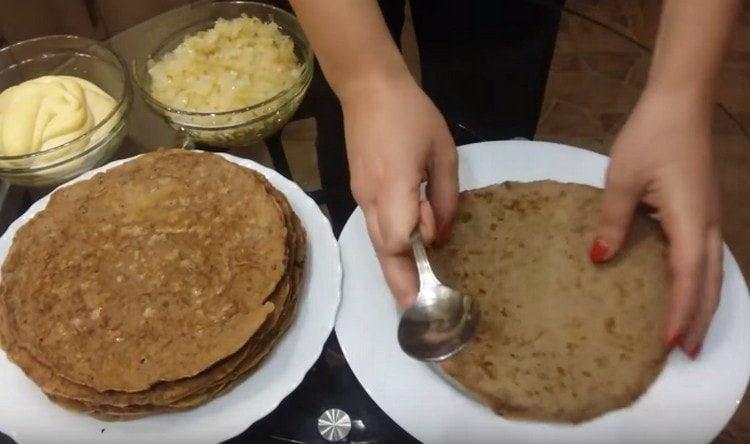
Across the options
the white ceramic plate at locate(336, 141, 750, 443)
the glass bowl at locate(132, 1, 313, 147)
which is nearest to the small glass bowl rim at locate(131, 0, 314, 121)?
the glass bowl at locate(132, 1, 313, 147)

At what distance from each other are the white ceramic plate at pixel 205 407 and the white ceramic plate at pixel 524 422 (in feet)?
0.12

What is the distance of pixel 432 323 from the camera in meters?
0.81

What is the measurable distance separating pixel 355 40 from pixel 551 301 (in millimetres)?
386

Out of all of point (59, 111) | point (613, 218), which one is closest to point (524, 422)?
point (613, 218)

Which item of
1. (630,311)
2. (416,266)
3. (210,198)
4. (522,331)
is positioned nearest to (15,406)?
(210,198)

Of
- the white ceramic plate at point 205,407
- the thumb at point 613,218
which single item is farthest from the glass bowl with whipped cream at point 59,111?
the thumb at point 613,218

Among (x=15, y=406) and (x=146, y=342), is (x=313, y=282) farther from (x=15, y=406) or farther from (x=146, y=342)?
(x=15, y=406)

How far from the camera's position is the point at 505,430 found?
81 cm

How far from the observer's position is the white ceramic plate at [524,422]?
2.62 ft

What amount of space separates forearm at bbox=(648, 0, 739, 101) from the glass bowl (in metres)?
0.48

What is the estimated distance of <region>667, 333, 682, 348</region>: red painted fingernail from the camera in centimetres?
80

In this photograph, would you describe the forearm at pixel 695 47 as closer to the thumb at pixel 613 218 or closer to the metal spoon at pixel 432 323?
the thumb at pixel 613 218

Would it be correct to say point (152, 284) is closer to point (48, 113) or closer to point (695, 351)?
point (48, 113)

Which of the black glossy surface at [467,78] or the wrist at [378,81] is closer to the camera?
the wrist at [378,81]
